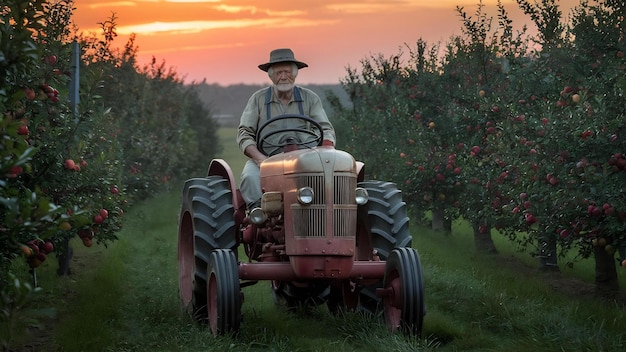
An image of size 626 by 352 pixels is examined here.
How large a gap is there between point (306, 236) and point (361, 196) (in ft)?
2.06

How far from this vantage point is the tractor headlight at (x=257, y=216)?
8.43 m

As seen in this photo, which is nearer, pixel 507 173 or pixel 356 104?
pixel 507 173

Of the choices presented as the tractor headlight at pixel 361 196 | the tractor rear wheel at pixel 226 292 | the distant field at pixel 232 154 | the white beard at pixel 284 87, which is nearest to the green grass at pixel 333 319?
the tractor rear wheel at pixel 226 292

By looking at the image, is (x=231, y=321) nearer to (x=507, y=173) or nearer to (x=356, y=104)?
(x=507, y=173)

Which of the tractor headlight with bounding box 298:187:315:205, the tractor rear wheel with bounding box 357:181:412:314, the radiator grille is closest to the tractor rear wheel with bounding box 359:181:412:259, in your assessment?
the tractor rear wheel with bounding box 357:181:412:314

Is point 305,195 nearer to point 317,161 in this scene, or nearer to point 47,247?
point 317,161

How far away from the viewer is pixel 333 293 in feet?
32.3

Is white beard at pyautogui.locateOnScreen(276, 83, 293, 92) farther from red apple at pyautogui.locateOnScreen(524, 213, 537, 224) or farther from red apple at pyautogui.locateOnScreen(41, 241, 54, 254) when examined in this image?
red apple at pyautogui.locateOnScreen(524, 213, 537, 224)

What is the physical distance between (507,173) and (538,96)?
194cm

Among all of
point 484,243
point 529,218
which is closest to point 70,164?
point 529,218

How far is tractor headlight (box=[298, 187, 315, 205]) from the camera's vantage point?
7.99 meters

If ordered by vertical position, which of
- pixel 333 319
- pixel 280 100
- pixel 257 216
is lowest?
pixel 333 319

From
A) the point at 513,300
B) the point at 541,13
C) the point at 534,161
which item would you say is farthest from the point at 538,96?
the point at 513,300

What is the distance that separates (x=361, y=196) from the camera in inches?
330
